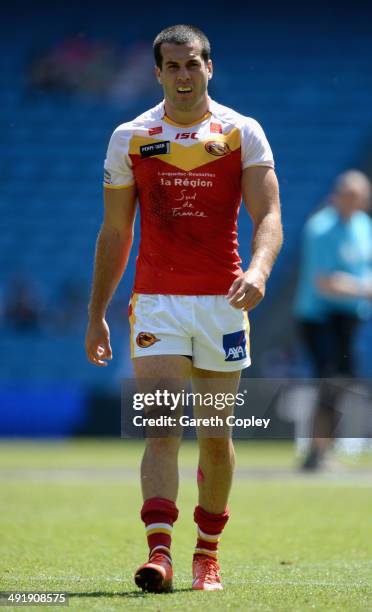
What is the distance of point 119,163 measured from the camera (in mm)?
5223

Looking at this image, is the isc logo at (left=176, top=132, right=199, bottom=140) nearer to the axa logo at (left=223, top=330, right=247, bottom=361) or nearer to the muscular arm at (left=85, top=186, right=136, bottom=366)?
the muscular arm at (left=85, top=186, right=136, bottom=366)

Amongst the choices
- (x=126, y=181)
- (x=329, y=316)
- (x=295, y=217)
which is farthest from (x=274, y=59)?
(x=126, y=181)

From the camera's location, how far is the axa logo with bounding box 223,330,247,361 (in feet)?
16.9

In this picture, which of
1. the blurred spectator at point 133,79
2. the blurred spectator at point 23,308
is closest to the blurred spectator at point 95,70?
the blurred spectator at point 133,79

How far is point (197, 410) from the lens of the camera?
5203mm

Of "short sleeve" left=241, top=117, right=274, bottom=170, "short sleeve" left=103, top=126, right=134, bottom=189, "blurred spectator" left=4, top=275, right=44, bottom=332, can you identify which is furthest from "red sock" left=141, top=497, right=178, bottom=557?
"blurred spectator" left=4, top=275, right=44, bottom=332

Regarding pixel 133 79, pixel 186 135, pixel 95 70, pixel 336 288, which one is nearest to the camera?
pixel 186 135

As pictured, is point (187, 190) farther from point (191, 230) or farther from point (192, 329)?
point (192, 329)

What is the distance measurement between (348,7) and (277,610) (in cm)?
1559

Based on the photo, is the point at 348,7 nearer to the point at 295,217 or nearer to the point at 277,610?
the point at 295,217

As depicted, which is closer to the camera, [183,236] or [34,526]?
[183,236]

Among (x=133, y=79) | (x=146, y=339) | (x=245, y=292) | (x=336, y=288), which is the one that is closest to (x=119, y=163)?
(x=146, y=339)

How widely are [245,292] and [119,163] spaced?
87cm

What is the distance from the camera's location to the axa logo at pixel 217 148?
517cm
